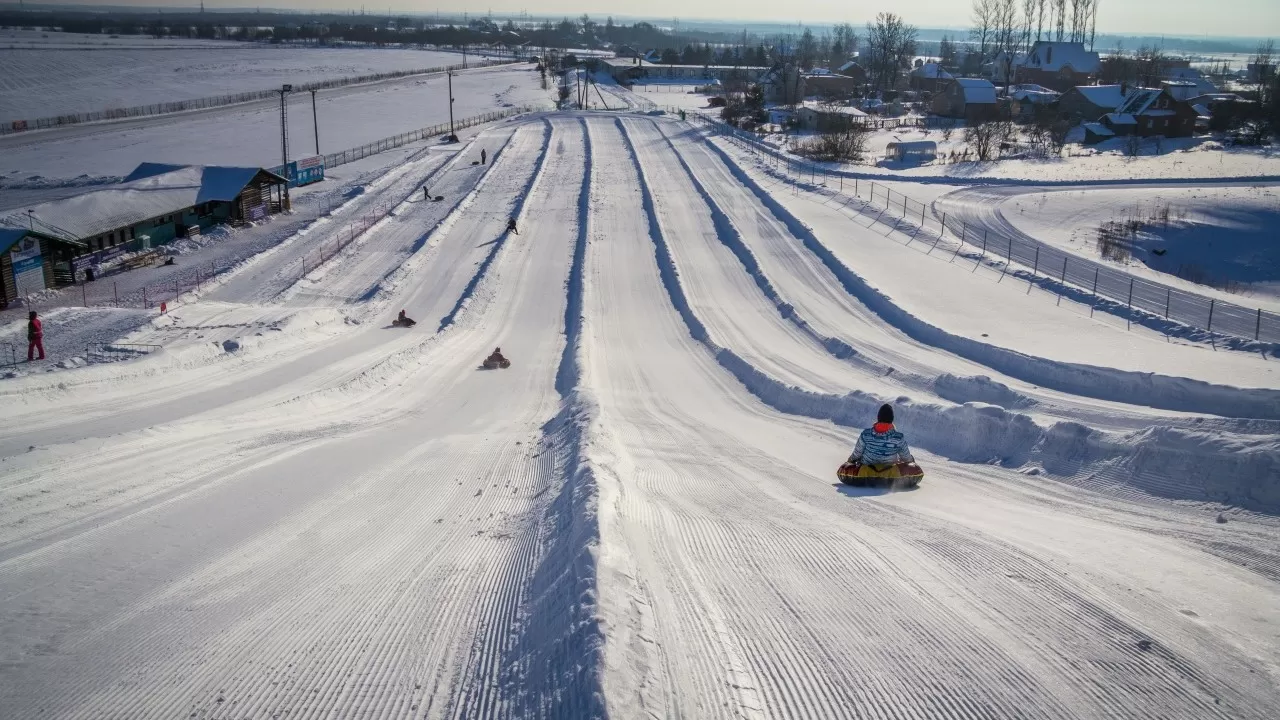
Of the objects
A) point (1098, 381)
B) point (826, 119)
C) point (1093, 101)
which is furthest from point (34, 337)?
point (1093, 101)

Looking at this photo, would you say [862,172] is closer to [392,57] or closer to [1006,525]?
[1006,525]

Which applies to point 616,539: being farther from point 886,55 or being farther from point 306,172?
point 886,55

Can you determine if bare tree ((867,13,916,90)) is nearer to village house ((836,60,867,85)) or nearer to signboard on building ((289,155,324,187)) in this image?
village house ((836,60,867,85))

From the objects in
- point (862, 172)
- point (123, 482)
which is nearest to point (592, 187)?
point (862, 172)

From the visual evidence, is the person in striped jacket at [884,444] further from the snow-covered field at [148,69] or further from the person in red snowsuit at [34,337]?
the snow-covered field at [148,69]

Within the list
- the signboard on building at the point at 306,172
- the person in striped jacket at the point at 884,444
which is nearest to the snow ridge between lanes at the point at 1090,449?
the person in striped jacket at the point at 884,444
